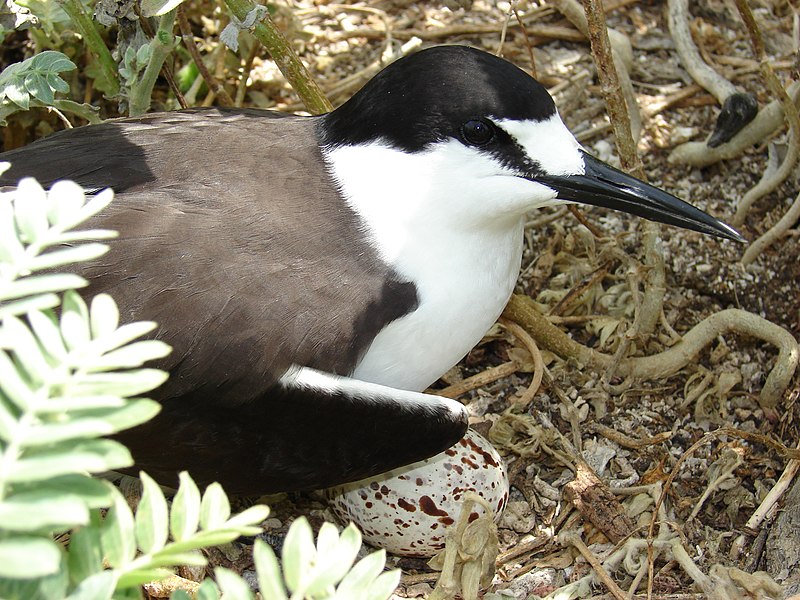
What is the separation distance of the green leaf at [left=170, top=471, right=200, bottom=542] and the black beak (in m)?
1.42

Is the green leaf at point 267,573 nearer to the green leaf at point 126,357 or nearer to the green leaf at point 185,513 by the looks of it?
the green leaf at point 185,513

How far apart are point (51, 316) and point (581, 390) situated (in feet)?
7.40

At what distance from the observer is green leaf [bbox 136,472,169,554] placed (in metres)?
1.29

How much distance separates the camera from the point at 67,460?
3.54ft

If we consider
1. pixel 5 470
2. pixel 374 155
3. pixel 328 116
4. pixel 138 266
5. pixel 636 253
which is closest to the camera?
pixel 5 470

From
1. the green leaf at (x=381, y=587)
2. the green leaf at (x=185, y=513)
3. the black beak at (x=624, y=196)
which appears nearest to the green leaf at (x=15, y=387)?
the green leaf at (x=185, y=513)

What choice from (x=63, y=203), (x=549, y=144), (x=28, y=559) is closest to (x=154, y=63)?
(x=549, y=144)

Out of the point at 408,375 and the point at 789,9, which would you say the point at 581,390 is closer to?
the point at 408,375

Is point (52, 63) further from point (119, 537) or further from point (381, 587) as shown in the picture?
point (381, 587)

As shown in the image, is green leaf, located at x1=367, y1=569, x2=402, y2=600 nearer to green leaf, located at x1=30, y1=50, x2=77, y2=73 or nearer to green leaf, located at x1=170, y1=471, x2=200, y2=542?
green leaf, located at x1=170, y1=471, x2=200, y2=542

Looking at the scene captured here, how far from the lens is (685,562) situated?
2.58 m

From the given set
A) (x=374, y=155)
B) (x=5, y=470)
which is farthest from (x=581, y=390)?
(x=5, y=470)

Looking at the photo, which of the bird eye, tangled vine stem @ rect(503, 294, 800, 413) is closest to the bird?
the bird eye

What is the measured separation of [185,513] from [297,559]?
0.17 m
